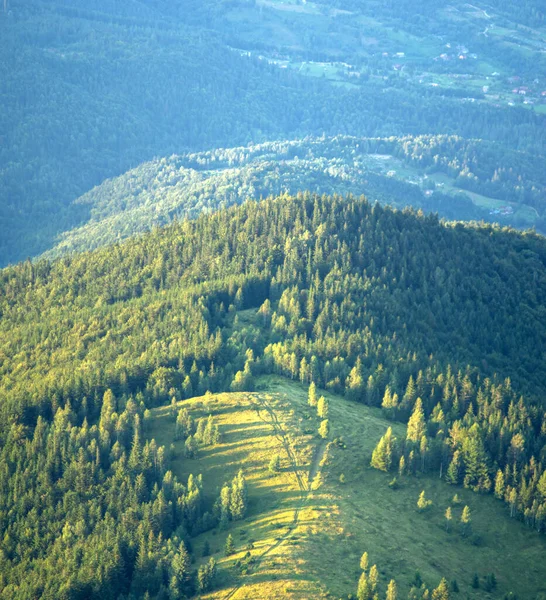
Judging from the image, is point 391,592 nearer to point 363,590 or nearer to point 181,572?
point 363,590

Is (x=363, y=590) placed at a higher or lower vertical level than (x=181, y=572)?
higher

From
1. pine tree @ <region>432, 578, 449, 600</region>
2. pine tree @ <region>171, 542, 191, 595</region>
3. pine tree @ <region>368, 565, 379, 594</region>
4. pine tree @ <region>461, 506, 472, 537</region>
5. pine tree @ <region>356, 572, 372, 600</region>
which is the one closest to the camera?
pine tree @ <region>356, 572, 372, 600</region>

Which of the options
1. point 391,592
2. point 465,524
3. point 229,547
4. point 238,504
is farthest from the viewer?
point 465,524

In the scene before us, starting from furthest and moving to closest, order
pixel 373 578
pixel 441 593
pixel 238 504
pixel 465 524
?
pixel 465 524, pixel 238 504, pixel 373 578, pixel 441 593

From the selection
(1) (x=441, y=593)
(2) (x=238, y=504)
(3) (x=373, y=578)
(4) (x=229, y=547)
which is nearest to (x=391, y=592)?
(3) (x=373, y=578)

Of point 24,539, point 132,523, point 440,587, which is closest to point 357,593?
point 440,587

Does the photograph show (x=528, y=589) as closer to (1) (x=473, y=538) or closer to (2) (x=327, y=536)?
(1) (x=473, y=538)

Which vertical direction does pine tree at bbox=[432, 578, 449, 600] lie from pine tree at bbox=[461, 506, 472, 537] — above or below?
above

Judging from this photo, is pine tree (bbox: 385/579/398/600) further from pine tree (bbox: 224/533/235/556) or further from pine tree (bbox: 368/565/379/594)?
pine tree (bbox: 224/533/235/556)

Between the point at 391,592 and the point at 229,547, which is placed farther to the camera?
the point at 229,547

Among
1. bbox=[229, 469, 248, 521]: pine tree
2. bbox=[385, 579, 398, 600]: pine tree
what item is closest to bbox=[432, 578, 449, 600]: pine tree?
bbox=[385, 579, 398, 600]: pine tree

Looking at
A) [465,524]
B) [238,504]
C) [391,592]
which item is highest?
[391,592]
